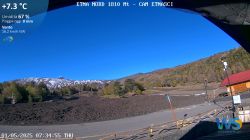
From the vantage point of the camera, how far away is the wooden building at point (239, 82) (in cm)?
2066

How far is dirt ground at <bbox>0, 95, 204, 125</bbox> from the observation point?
7.90 m

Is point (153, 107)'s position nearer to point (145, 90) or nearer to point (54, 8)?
point (145, 90)

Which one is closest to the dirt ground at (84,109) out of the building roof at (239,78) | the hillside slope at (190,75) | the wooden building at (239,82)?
the hillside slope at (190,75)

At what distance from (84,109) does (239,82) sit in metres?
12.2

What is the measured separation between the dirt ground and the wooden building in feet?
7.26

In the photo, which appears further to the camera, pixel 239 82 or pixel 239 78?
pixel 239 82

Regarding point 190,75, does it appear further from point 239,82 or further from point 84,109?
point 84,109

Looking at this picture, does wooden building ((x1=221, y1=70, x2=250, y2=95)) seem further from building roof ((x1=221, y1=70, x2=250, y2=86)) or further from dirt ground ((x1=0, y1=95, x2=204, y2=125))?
dirt ground ((x1=0, y1=95, x2=204, y2=125))

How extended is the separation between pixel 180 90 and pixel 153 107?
176 centimetres

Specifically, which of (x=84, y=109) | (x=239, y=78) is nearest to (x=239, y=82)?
(x=239, y=78)

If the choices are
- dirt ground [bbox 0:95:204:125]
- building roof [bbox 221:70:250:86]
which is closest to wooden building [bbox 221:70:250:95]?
building roof [bbox 221:70:250:86]

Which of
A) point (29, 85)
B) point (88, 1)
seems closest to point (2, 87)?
point (29, 85)

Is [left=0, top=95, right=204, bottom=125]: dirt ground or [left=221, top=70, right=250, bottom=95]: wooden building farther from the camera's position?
[left=221, top=70, right=250, bottom=95]: wooden building

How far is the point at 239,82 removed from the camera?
21375mm
